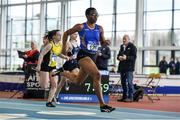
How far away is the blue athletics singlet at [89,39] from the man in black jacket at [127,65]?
5.25 meters

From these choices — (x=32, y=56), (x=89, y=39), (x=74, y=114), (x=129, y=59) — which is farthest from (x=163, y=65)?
(x=89, y=39)

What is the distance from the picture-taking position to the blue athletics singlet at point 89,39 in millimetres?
7066

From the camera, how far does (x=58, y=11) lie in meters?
27.8

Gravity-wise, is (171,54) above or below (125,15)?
below

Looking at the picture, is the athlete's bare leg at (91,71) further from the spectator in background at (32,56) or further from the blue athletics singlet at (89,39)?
the spectator in background at (32,56)

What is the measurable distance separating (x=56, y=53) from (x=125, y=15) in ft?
51.0

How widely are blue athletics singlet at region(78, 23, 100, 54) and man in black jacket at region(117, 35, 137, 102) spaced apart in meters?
5.25

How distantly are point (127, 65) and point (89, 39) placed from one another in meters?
5.42

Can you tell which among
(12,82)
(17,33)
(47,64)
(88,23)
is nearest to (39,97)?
Result: (47,64)

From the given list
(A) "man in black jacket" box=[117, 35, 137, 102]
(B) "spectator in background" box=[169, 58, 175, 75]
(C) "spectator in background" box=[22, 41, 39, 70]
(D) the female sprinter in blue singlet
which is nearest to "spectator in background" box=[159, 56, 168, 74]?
(B) "spectator in background" box=[169, 58, 175, 75]

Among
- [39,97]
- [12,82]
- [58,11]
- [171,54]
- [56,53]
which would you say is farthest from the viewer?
[58,11]

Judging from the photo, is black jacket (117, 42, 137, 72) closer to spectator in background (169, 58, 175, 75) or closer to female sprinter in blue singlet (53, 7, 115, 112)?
female sprinter in blue singlet (53, 7, 115, 112)

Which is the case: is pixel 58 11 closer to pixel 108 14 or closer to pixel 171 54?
pixel 108 14

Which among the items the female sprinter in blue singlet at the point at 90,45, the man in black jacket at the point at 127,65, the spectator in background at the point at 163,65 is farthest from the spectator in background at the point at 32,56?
the spectator in background at the point at 163,65
